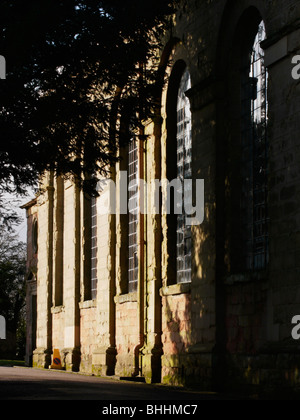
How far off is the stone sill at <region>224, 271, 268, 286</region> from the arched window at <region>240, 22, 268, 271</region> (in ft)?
1.08

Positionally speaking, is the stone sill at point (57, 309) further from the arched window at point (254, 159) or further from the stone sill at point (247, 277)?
the arched window at point (254, 159)

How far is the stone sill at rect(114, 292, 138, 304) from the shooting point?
2256 cm

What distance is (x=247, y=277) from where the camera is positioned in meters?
16.3

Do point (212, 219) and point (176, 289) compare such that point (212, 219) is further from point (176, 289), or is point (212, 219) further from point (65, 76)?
point (65, 76)

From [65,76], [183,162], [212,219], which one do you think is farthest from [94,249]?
[65,76]

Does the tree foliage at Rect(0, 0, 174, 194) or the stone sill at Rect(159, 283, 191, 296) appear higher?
the tree foliage at Rect(0, 0, 174, 194)

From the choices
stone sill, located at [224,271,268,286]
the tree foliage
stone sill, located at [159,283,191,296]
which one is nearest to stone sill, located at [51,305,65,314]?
stone sill, located at [159,283,191,296]

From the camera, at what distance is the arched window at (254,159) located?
16562mm

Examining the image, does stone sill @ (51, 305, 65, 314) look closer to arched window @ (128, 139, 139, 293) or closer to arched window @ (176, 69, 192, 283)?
arched window @ (128, 139, 139, 293)

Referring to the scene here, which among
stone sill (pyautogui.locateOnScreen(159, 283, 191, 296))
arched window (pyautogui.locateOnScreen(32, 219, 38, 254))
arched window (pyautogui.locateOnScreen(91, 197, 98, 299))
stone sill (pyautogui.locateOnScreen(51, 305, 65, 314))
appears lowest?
stone sill (pyautogui.locateOnScreen(51, 305, 65, 314))

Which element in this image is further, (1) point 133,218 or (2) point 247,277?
(1) point 133,218

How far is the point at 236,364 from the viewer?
16.7 m

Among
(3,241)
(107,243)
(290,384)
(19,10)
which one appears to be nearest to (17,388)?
(290,384)

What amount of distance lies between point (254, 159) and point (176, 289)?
3.96 metres
